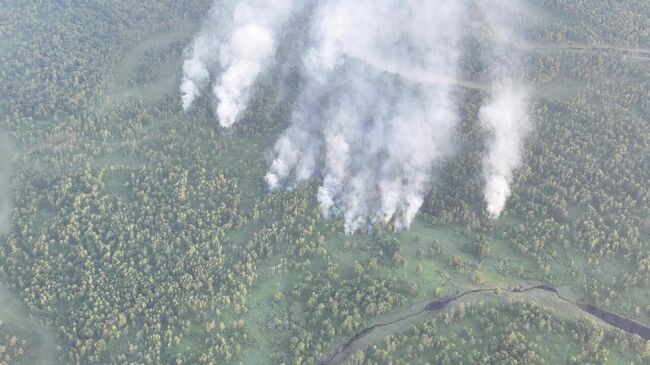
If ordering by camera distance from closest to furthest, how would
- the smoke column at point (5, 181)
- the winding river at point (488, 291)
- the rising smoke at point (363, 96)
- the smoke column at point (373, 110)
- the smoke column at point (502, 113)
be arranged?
the winding river at point (488, 291)
the smoke column at point (5, 181)
the smoke column at point (502, 113)
the smoke column at point (373, 110)
the rising smoke at point (363, 96)

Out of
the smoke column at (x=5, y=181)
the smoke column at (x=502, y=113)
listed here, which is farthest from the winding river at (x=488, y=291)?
the smoke column at (x=5, y=181)

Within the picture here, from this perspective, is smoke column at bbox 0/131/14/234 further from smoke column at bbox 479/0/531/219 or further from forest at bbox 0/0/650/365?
smoke column at bbox 479/0/531/219

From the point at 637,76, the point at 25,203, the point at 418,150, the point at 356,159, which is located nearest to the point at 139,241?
the point at 25,203

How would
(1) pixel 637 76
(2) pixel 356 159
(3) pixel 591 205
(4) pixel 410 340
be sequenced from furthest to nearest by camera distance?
(1) pixel 637 76
(2) pixel 356 159
(3) pixel 591 205
(4) pixel 410 340

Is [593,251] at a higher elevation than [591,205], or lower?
lower

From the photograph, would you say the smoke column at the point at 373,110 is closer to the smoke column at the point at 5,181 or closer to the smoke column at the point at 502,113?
the smoke column at the point at 502,113

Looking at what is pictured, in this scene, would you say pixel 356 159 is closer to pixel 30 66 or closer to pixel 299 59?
pixel 299 59

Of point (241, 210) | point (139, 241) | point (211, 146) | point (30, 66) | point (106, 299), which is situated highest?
point (30, 66)
